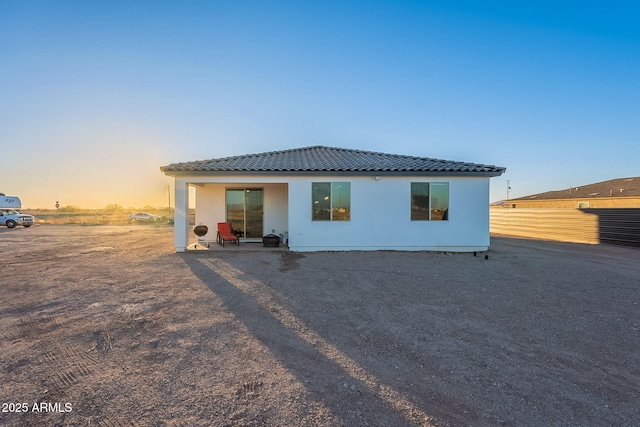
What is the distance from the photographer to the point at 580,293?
5.49 meters

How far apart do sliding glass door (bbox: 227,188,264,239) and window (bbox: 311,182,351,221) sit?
3.01 metres

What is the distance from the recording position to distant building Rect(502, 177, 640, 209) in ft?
66.3

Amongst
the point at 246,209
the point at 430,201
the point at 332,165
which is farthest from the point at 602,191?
the point at 246,209

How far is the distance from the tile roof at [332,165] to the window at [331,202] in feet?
1.99

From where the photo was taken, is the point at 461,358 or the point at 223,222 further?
the point at 223,222

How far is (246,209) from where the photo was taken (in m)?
12.0

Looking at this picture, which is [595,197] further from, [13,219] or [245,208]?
[13,219]

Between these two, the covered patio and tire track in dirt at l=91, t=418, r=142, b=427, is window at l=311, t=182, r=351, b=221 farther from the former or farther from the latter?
tire track in dirt at l=91, t=418, r=142, b=427

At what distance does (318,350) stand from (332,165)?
807cm

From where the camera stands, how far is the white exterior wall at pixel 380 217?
10.1 m

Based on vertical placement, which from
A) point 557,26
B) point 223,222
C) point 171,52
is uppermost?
point 557,26

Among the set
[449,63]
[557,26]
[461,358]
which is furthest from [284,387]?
[557,26]

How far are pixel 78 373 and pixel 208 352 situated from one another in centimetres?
118

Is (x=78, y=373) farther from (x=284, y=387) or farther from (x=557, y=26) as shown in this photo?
(x=557, y=26)
